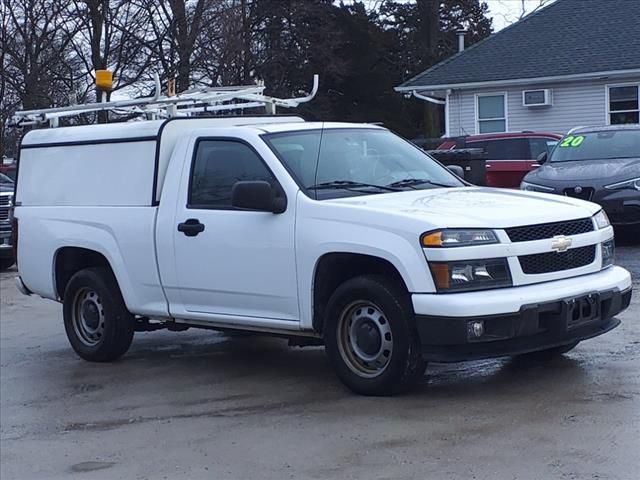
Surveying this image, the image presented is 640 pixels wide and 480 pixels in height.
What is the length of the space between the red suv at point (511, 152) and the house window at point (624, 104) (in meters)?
9.06

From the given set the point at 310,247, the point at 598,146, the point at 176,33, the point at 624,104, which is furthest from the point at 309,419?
the point at 176,33

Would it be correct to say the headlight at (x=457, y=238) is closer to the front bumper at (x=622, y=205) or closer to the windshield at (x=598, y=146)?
the front bumper at (x=622, y=205)

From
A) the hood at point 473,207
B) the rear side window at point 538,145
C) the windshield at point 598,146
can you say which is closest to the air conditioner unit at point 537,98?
the rear side window at point 538,145

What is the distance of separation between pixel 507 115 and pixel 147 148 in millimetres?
22715

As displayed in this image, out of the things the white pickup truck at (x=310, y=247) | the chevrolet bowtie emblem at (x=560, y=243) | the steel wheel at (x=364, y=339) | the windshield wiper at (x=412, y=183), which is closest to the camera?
the white pickup truck at (x=310, y=247)

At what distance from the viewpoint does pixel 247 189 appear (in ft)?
24.1

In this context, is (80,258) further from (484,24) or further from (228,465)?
(484,24)

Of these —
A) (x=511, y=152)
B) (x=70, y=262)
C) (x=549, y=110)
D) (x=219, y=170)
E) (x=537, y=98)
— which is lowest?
(x=70, y=262)

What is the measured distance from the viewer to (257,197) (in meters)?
7.34

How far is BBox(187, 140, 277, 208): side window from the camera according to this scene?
788 cm

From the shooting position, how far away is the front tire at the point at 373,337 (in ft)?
22.4

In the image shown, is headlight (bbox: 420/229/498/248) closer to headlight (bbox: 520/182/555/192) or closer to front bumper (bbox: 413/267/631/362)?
front bumper (bbox: 413/267/631/362)

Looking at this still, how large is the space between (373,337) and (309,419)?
661mm

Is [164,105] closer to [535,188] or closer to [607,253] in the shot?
[607,253]
